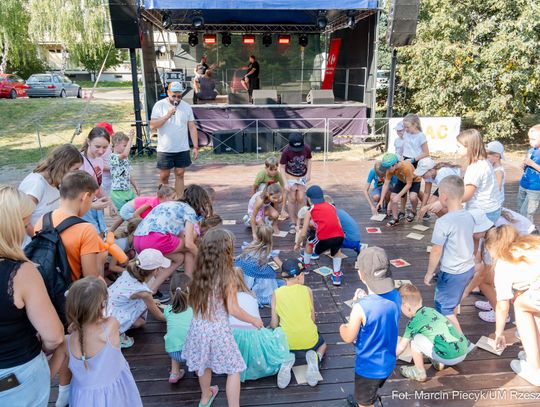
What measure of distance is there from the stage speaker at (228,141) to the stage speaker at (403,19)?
4.43m

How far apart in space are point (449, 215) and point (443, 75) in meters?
10.0

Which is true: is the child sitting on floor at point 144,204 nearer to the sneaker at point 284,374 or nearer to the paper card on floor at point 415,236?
the sneaker at point 284,374

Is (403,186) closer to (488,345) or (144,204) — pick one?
(488,345)

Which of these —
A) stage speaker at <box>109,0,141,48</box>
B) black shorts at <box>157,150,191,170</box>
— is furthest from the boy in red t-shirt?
stage speaker at <box>109,0,141,48</box>

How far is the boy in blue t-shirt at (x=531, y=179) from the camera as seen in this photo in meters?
4.56

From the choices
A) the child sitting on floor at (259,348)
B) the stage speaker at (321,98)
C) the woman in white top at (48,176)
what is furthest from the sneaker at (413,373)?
the stage speaker at (321,98)

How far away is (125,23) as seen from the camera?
9.27 metres

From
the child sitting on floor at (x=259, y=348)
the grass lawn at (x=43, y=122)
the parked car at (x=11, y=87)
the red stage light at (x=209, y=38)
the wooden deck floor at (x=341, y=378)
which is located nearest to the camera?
the wooden deck floor at (x=341, y=378)

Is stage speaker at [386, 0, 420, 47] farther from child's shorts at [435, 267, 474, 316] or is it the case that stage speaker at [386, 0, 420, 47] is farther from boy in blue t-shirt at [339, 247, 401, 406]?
boy in blue t-shirt at [339, 247, 401, 406]

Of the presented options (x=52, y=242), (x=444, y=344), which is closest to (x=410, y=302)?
(x=444, y=344)

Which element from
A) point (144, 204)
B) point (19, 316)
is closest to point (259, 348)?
point (19, 316)

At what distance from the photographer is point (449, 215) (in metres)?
3.21

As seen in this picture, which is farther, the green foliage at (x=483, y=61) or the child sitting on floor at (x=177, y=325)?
the green foliage at (x=483, y=61)

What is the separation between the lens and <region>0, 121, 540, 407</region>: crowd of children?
7.04 feet
